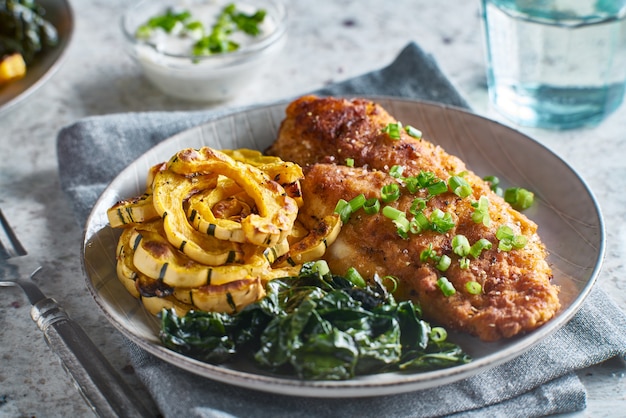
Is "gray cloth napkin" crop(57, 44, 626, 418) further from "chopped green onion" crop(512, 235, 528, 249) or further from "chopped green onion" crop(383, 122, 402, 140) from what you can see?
"chopped green onion" crop(383, 122, 402, 140)

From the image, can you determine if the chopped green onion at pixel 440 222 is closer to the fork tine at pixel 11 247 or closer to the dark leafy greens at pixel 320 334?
the dark leafy greens at pixel 320 334

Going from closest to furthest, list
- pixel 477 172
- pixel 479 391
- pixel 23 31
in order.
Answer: pixel 479 391 < pixel 477 172 < pixel 23 31

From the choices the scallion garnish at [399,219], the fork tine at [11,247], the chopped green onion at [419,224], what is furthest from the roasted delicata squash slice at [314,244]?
the fork tine at [11,247]

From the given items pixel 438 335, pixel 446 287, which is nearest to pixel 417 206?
pixel 446 287

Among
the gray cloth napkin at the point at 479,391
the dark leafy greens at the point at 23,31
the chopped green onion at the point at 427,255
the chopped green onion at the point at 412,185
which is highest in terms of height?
the dark leafy greens at the point at 23,31

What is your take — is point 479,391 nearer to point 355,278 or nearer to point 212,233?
point 355,278

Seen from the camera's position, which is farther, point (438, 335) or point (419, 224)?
point (419, 224)
